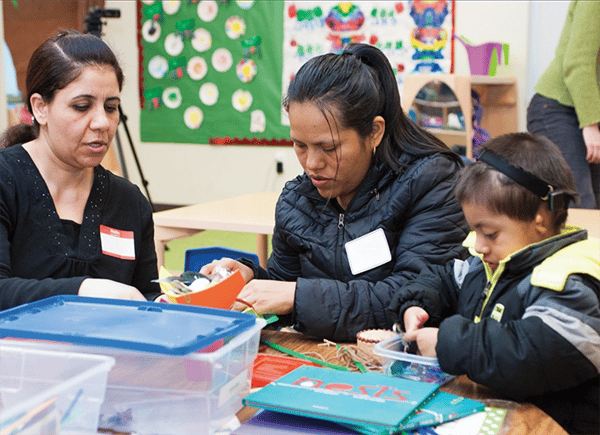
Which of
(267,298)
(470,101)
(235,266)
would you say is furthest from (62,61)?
(470,101)

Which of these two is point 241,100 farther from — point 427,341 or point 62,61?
point 427,341

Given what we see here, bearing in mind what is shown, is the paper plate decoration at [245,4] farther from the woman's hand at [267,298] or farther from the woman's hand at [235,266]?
the woman's hand at [267,298]

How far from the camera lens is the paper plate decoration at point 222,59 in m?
6.05

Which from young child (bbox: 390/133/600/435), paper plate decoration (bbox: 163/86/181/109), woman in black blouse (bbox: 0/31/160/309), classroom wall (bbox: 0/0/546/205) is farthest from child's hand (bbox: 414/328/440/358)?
paper plate decoration (bbox: 163/86/181/109)

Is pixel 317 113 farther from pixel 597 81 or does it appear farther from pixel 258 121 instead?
pixel 258 121

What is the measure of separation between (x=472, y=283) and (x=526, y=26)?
14.0 feet

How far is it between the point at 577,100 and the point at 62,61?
2089mm

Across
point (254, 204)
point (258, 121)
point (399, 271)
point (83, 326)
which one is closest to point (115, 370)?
point (83, 326)

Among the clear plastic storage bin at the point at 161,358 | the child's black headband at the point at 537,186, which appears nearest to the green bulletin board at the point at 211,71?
the child's black headband at the point at 537,186

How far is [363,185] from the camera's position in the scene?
156cm

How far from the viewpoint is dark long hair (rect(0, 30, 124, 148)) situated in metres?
1.52

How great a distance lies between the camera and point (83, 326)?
813 mm

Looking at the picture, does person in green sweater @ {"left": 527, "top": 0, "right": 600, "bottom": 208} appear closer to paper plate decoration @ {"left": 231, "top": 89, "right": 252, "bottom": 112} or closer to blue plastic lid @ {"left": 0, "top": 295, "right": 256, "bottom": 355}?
blue plastic lid @ {"left": 0, "top": 295, "right": 256, "bottom": 355}

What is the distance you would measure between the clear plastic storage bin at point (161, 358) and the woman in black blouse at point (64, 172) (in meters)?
0.66
